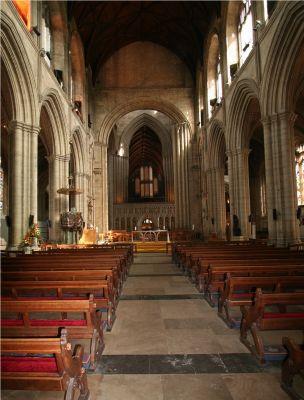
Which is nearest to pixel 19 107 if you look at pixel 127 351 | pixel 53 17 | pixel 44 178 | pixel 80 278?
pixel 53 17

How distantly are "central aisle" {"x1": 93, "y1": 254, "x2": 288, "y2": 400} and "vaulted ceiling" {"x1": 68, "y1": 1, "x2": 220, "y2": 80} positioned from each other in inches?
737

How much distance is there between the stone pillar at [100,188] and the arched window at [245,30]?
13.2m

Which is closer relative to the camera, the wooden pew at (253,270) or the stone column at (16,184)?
the wooden pew at (253,270)

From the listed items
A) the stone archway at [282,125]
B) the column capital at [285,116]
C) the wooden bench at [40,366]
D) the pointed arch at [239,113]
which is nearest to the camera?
the wooden bench at [40,366]

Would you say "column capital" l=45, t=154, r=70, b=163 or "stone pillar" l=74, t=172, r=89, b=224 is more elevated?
"column capital" l=45, t=154, r=70, b=163

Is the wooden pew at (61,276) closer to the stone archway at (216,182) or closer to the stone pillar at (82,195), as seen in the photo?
the stone pillar at (82,195)

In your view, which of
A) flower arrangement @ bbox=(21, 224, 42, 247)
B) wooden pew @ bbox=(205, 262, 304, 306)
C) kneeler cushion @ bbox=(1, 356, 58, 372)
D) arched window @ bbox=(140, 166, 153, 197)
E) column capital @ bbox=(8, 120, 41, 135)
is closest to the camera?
kneeler cushion @ bbox=(1, 356, 58, 372)

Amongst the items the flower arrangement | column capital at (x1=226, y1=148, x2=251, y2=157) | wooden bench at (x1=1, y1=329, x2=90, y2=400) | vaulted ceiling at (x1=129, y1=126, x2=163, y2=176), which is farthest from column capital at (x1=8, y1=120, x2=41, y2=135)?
vaulted ceiling at (x1=129, y1=126, x2=163, y2=176)

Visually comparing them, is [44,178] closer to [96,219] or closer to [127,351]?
[96,219]

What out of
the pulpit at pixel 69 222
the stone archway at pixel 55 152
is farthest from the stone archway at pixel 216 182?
the stone archway at pixel 55 152

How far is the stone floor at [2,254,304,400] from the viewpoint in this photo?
→ 111 inches

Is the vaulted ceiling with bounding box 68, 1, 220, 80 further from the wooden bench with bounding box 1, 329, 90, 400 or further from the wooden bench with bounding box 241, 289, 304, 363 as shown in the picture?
the wooden bench with bounding box 1, 329, 90, 400

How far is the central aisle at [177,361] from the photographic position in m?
2.84

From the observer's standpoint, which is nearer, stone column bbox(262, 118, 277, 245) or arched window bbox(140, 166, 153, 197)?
stone column bbox(262, 118, 277, 245)
